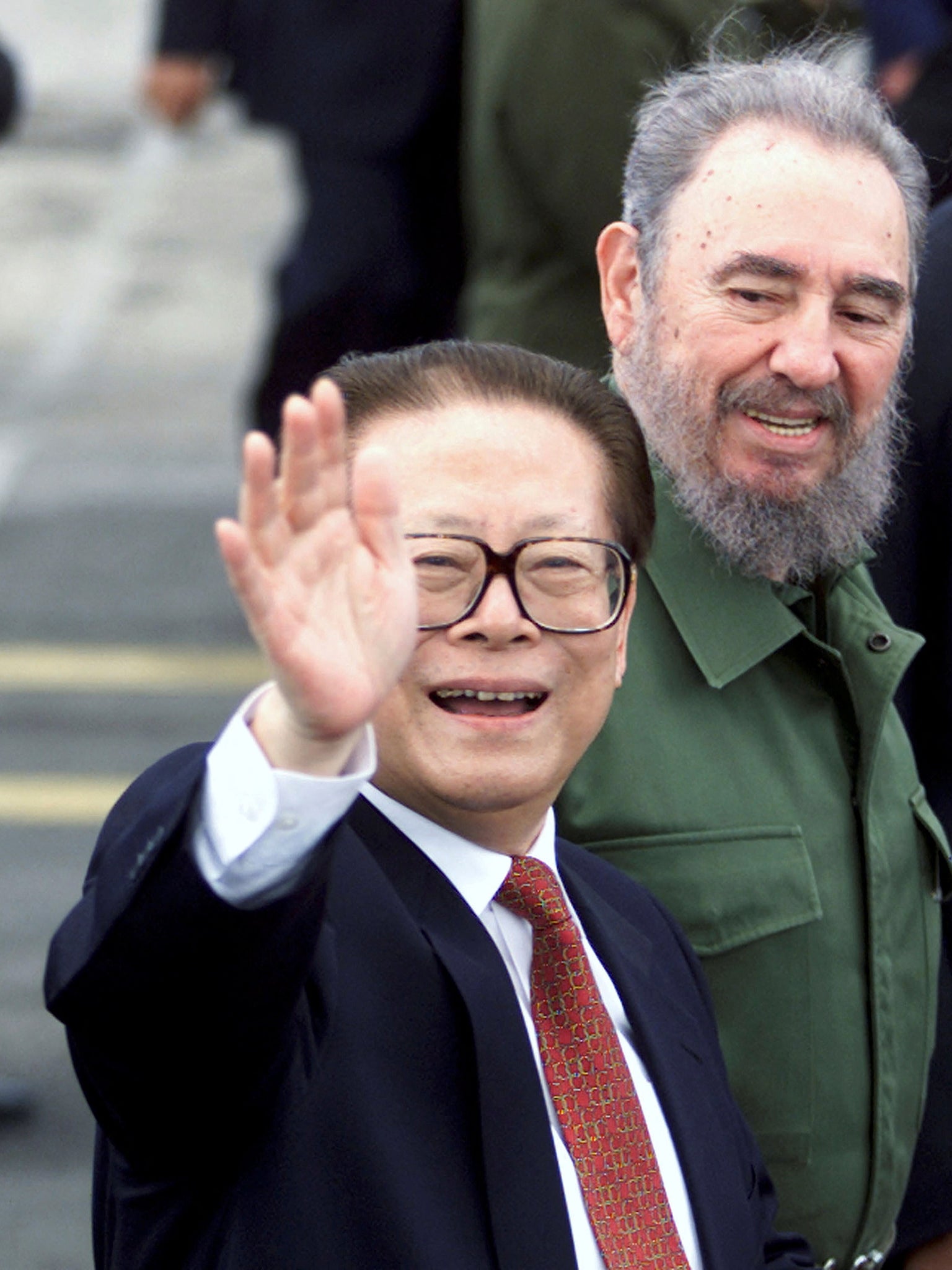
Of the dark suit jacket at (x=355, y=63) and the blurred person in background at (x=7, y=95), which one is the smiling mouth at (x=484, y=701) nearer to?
the blurred person in background at (x=7, y=95)

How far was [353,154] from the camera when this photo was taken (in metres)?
5.73

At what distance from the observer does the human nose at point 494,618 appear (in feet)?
6.66

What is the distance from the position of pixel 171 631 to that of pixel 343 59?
1724mm

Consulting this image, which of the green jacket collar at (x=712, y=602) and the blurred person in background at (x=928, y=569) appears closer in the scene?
the green jacket collar at (x=712, y=602)

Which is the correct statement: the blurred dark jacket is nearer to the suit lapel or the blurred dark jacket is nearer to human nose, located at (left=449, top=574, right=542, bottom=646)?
human nose, located at (left=449, top=574, right=542, bottom=646)

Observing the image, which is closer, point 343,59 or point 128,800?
point 128,800

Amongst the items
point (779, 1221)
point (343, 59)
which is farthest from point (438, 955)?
point (343, 59)

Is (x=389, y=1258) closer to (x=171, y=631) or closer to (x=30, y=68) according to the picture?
(x=171, y=631)

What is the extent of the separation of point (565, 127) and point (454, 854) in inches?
102

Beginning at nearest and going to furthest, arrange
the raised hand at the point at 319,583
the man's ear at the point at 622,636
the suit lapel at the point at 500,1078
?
1. the raised hand at the point at 319,583
2. the suit lapel at the point at 500,1078
3. the man's ear at the point at 622,636

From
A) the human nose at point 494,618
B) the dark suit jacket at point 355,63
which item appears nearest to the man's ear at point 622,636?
the human nose at point 494,618

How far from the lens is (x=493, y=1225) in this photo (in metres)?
1.88

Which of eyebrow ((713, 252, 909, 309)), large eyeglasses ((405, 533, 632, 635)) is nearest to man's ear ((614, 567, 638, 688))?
large eyeglasses ((405, 533, 632, 635))

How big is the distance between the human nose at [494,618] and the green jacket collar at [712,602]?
51 cm
